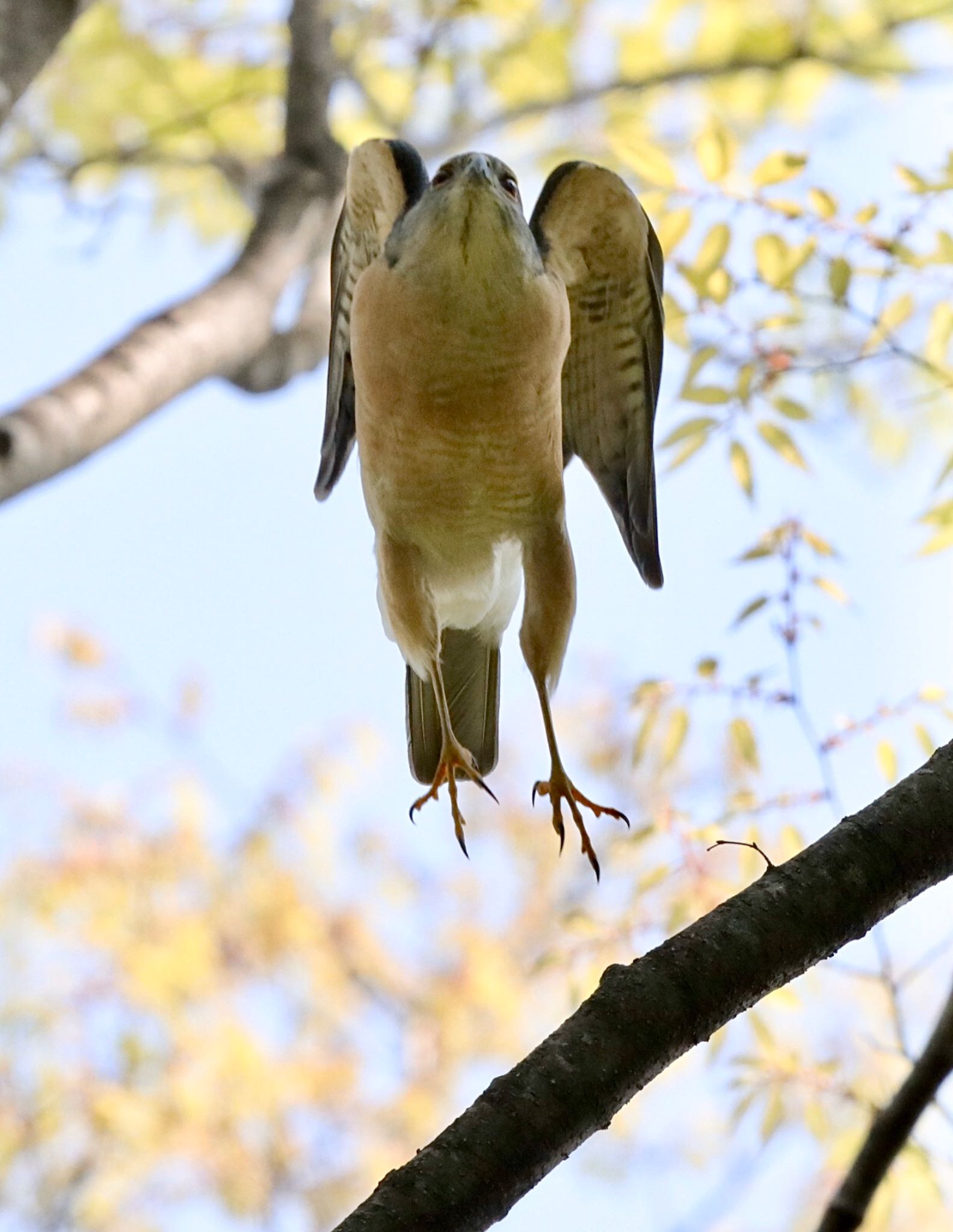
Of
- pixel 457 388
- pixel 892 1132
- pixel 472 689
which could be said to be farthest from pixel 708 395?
pixel 892 1132

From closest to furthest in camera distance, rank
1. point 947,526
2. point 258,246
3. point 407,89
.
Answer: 1. point 947,526
2. point 258,246
3. point 407,89

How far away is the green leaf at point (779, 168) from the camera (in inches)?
103

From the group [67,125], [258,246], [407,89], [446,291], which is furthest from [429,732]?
[67,125]

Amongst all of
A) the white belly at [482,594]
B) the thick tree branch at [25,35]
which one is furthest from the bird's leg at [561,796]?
the thick tree branch at [25,35]

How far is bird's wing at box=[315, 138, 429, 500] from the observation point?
2.66 metres

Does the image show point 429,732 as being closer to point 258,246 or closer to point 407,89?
point 258,246

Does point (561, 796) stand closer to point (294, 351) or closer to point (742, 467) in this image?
point (742, 467)

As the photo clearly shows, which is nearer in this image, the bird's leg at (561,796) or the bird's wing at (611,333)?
the bird's leg at (561,796)

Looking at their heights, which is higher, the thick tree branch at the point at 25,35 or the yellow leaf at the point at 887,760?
the thick tree branch at the point at 25,35

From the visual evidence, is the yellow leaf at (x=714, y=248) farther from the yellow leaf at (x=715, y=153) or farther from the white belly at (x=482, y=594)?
the white belly at (x=482, y=594)

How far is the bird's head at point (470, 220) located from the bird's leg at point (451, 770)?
912 millimetres

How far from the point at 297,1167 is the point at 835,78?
16.2ft

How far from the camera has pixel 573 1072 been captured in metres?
1.33

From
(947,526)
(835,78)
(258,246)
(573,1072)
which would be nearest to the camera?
(573,1072)
